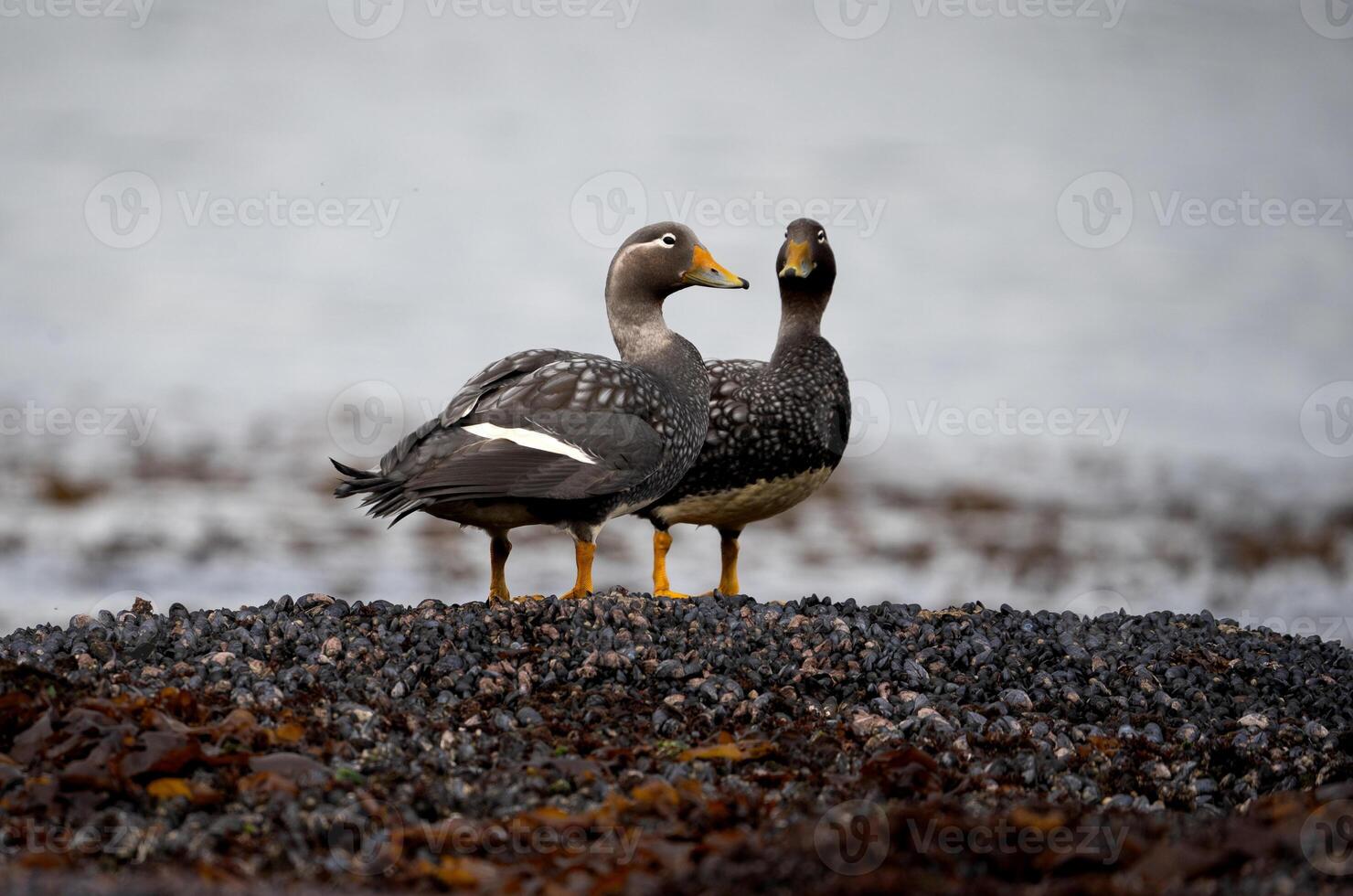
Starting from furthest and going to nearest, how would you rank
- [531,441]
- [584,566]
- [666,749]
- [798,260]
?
[798,260] → [584,566] → [531,441] → [666,749]

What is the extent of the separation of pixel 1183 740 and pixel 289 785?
12.4 ft

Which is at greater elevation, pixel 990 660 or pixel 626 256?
pixel 626 256

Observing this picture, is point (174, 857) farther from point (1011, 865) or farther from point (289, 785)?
point (1011, 865)

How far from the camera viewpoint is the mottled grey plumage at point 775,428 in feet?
28.3

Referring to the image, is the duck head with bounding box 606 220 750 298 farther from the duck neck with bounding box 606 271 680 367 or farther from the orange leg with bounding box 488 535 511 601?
the orange leg with bounding box 488 535 511 601

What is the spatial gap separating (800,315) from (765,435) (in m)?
1.20

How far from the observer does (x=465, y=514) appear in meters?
7.42

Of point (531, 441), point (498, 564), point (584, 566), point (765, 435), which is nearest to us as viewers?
point (531, 441)

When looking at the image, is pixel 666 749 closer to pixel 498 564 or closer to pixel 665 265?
pixel 498 564

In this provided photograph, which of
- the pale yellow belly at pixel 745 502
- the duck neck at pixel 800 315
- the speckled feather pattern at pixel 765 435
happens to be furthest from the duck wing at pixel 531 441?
the duck neck at pixel 800 315

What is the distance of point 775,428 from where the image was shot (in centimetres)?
863

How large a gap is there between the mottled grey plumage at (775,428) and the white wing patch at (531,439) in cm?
134

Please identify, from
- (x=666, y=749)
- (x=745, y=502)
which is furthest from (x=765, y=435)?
(x=666, y=749)

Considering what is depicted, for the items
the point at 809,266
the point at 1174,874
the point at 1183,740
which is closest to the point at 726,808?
the point at 1174,874
